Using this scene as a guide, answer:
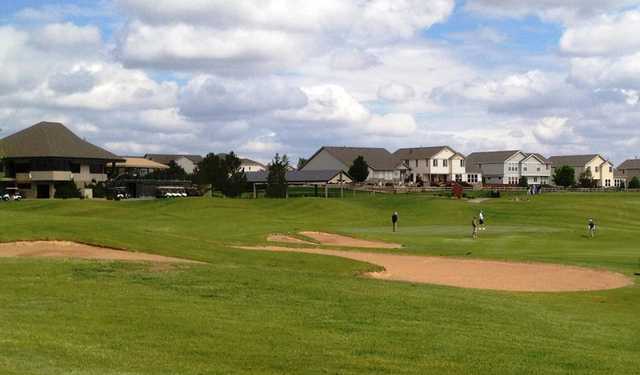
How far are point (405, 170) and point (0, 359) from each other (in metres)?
152

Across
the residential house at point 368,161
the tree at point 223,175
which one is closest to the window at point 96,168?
the tree at point 223,175

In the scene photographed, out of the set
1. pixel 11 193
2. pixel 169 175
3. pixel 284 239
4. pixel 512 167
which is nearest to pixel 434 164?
pixel 512 167

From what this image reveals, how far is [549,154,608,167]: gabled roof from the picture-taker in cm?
17812

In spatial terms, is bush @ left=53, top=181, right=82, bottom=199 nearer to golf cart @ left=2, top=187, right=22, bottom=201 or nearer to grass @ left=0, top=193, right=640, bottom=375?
golf cart @ left=2, top=187, right=22, bottom=201

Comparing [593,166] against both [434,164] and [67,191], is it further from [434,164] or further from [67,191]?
[67,191]

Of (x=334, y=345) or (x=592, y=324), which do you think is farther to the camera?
(x=592, y=324)

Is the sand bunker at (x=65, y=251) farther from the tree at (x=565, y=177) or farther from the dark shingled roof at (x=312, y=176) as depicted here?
the tree at (x=565, y=177)

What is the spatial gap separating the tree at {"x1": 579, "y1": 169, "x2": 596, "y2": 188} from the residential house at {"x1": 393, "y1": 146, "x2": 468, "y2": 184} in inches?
957

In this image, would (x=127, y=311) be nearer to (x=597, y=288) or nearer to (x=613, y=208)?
(x=597, y=288)

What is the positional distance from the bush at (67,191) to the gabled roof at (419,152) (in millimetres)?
78505

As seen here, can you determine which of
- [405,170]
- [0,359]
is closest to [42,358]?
[0,359]

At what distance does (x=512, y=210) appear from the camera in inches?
3214

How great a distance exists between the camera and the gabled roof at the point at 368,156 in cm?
15525

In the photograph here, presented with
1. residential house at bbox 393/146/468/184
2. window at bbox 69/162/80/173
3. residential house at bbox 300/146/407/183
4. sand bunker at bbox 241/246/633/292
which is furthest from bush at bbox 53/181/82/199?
residential house at bbox 393/146/468/184
